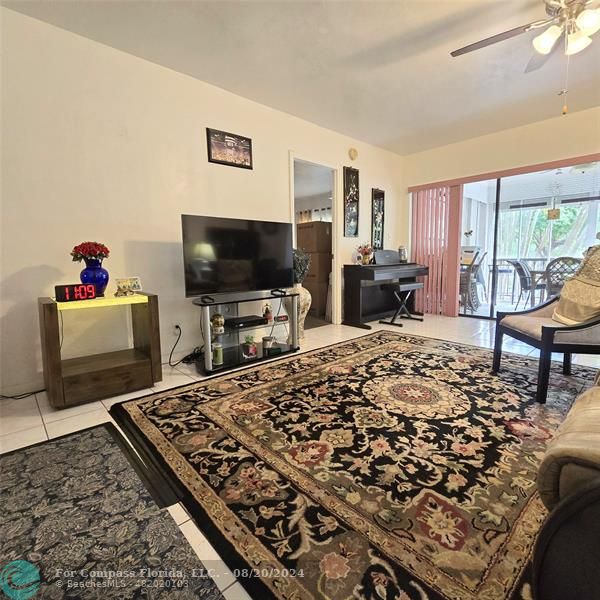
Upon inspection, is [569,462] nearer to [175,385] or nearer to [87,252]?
[175,385]

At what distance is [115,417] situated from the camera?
194 centimetres

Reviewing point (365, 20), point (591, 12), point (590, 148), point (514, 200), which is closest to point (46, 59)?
point (365, 20)

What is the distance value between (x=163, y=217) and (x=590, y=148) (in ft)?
15.6

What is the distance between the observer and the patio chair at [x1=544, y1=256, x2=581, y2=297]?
4.20 metres

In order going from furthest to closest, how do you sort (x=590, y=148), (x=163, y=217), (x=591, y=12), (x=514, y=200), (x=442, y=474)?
(x=514, y=200), (x=590, y=148), (x=163, y=217), (x=591, y=12), (x=442, y=474)

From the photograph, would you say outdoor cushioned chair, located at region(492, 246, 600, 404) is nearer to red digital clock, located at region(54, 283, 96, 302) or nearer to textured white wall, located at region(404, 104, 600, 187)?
textured white wall, located at region(404, 104, 600, 187)

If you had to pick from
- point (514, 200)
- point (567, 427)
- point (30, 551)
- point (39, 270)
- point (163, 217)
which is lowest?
point (30, 551)

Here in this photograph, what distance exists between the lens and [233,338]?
11.1 ft

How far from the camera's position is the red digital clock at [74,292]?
2.00 meters

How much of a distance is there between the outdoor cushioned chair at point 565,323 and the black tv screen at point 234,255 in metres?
1.98

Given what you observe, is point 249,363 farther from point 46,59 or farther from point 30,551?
point 46,59

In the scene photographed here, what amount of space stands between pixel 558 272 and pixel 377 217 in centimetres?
254

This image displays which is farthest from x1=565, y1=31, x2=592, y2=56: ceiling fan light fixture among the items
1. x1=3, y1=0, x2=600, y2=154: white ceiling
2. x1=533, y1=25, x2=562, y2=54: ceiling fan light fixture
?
x1=3, y1=0, x2=600, y2=154: white ceiling

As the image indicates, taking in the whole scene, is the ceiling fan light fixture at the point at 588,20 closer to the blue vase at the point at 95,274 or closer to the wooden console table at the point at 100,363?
the wooden console table at the point at 100,363
